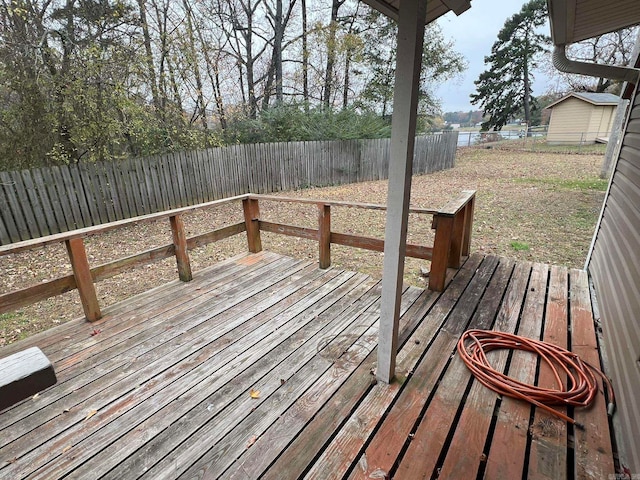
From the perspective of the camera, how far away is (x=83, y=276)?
98.7 inches

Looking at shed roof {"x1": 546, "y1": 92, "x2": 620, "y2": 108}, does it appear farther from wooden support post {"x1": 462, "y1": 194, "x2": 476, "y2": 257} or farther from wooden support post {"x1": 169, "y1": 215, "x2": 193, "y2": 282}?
wooden support post {"x1": 169, "y1": 215, "x2": 193, "y2": 282}

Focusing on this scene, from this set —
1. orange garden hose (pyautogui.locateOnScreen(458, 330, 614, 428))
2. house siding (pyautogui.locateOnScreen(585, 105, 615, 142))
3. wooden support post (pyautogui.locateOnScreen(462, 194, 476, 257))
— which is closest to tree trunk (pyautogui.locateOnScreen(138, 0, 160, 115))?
wooden support post (pyautogui.locateOnScreen(462, 194, 476, 257))

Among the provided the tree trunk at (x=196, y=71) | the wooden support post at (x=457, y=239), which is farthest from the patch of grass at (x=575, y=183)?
the tree trunk at (x=196, y=71)

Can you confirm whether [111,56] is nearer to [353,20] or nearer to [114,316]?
[114,316]

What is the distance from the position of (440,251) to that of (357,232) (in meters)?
2.61

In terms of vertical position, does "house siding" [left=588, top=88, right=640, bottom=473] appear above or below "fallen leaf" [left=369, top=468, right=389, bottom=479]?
above

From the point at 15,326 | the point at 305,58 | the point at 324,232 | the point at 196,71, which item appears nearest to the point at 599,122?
the point at 305,58

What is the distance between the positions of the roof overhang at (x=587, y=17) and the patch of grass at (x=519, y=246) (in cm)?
247

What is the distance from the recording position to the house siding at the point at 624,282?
4.66ft

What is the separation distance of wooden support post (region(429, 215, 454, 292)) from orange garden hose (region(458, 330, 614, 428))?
0.67 meters

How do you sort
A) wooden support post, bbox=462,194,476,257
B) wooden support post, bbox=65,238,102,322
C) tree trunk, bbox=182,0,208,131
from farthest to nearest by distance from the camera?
1. tree trunk, bbox=182,0,208,131
2. wooden support post, bbox=462,194,476,257
3. wooden support post, bbox=65,238,102,322

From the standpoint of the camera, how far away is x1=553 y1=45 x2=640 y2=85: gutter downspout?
2980 millimetres

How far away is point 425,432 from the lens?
154cm

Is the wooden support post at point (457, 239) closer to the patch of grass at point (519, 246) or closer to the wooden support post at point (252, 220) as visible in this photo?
the patch of grass at point (519, 246)
